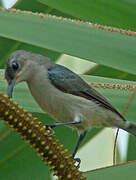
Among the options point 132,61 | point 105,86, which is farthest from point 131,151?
point 132,61

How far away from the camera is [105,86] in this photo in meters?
2.13

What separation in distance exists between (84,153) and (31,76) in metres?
1.05

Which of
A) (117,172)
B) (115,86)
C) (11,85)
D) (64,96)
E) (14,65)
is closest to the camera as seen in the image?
(117,172)

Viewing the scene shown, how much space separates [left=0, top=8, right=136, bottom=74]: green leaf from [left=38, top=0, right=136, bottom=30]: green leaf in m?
0.26

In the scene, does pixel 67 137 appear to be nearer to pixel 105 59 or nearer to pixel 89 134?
pixel 89 134

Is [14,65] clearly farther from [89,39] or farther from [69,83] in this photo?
[89,39]

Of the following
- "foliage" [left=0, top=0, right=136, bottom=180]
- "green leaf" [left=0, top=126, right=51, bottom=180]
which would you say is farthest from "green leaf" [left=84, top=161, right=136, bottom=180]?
"green leaf" [left=0, top=126, right=51, bottom=180]

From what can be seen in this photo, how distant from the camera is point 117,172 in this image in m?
1.52

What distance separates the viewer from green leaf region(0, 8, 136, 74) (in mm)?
1732

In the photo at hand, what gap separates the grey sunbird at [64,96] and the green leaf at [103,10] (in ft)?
2.03

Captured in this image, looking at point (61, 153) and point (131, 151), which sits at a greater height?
point (131, 151)

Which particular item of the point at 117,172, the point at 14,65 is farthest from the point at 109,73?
the point at 117,172

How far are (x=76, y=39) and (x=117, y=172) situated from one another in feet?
1.90

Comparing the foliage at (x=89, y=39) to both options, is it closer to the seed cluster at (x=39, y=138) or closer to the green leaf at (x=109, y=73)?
the seed cluster at (x=39, y=138)
